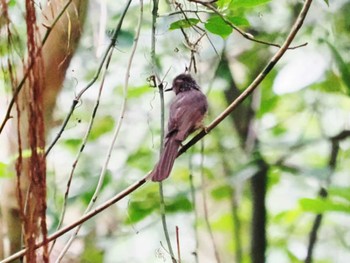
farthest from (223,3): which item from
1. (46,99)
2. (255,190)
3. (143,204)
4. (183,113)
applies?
(255,190)

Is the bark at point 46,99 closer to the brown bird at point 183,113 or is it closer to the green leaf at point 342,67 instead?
the brown bird at point 183,113

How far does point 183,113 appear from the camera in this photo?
1.53 m

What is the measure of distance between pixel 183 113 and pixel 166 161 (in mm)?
303

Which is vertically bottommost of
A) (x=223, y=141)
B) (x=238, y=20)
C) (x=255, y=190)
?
(x=238, y=20)

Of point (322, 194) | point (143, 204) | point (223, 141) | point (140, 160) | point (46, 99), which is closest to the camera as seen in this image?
point (46, 99)

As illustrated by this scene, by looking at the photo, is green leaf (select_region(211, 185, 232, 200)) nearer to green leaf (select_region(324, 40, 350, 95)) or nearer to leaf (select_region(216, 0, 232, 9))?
green leaf (select_region(324, 40, 350, 95))

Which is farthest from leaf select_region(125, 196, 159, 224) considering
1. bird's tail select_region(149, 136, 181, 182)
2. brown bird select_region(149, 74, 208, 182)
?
bird's tail select_region(149, 136, 181, 182)

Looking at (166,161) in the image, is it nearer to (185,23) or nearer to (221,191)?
(185,23)

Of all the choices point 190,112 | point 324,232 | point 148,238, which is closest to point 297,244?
point 324,232

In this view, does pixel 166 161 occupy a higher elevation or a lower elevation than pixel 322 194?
lower

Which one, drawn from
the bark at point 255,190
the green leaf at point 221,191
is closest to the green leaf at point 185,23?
the bark at point 255,190

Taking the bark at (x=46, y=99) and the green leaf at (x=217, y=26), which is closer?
the green leaf at (x=217, y=26)

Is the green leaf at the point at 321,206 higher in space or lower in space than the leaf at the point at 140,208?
lower

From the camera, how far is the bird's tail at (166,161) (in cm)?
119
